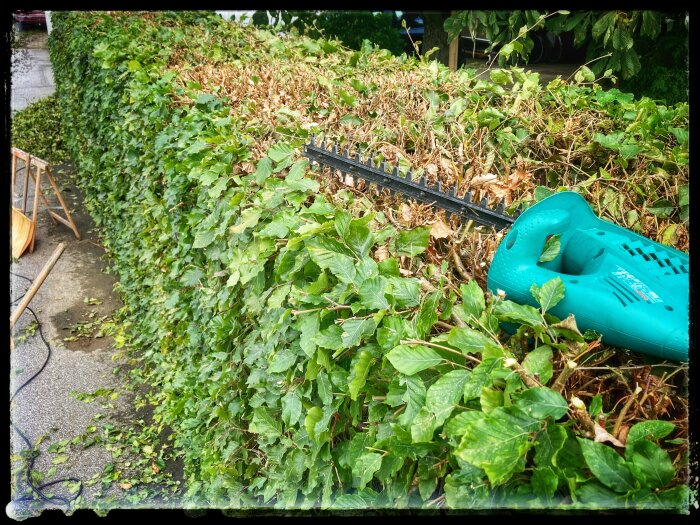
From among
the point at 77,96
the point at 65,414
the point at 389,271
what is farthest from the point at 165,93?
the point at 77,96

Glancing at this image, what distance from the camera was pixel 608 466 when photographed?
1.33m

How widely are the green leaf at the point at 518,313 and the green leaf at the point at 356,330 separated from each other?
356 mm

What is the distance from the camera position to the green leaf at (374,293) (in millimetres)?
1877

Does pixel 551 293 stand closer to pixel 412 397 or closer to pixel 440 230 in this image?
pixel 412 397

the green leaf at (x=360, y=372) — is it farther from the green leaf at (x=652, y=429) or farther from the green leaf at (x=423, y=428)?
the green leaf at (x=652, y=429)

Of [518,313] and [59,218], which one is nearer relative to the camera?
[518,313]

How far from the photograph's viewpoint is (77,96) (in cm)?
862

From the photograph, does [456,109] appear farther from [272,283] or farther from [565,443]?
[565,443]

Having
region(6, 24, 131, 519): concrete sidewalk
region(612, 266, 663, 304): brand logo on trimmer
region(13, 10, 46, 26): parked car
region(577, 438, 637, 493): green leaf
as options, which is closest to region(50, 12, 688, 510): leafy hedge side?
region(577, 438, 637, 493): green leaf

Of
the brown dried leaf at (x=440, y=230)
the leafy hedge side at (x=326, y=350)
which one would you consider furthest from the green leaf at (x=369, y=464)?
the brown dried leaf at (x=440, y=230)

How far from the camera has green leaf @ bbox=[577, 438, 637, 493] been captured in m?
1.32

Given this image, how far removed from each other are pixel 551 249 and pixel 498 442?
79 cm

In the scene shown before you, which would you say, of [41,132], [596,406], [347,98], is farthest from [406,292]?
[41,132]

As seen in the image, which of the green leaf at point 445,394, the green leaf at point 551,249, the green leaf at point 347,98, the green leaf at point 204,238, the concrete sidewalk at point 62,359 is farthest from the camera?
the concrete sidewalk at point 62,359
